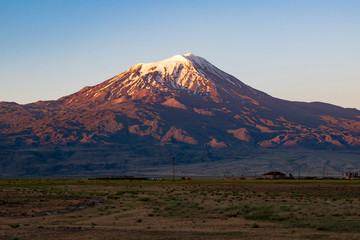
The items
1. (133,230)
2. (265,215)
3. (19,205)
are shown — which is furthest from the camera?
(19,205)

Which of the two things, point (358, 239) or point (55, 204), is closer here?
point (358, 239)

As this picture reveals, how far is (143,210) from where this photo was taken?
140 ft

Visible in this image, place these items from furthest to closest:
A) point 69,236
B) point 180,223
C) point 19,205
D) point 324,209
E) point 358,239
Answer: point 19,205 → point 324,209 → point 180,223 → point 69,236 → point 358,239

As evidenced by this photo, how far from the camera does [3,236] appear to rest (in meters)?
26.6

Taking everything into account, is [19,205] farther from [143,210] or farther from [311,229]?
[311,229]

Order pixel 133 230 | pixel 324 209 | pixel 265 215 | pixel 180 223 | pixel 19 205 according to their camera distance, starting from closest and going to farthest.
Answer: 1. pixel 133 230
2. pixel 180 223
3. pixel 265 215
4. pixel 324 209
5. pixel 19 205

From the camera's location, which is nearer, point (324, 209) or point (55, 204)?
point (324, 209)

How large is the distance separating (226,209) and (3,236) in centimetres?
1900

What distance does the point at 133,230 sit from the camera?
3005 cm

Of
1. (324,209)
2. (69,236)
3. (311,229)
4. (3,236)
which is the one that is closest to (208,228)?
(311,229)

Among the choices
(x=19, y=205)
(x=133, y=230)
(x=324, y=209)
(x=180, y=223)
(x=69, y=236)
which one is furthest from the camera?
(x=19, y=205)

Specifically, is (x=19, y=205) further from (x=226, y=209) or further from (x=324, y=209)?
(x=324, y=209)

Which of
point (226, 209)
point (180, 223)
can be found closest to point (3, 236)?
point (180, 223)

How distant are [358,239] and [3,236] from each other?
16328mm
